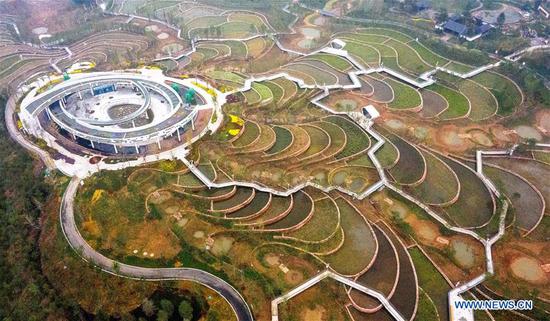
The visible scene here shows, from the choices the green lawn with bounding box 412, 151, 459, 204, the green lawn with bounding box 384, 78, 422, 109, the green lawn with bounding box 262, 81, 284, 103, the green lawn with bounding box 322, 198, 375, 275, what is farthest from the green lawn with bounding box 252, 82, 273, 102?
the green lawn with bounding box 412, 151, 459, 204

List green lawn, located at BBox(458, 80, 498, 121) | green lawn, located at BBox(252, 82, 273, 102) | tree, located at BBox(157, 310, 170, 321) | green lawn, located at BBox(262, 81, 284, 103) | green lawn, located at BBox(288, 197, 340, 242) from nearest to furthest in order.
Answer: tree, located at BBox(157, 310, 170, 321)
green lawn, located at BBox(288, 197, 340, 242)
green lawn, located at BBox(458, 80, 498, 121)
green lawn, located at BBox(252, 82, 273, 102)
green lawn, located at BBox(262, 81, 284, 103)

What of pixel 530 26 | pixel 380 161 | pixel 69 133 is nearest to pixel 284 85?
pixel 380 161

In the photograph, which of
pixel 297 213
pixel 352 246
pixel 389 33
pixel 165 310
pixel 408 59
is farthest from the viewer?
pixel 389 33

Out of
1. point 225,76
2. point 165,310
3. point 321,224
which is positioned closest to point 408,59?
point 225,76

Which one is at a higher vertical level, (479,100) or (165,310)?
(479,100)

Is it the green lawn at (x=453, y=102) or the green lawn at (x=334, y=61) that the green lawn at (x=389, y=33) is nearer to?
the green lawn at (x=334, y=61)

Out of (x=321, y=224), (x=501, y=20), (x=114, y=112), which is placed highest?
(x=501, y=20)

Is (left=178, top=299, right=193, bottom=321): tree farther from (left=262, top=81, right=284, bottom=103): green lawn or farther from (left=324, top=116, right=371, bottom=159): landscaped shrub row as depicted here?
(left=262, top=81, right=284, bottom=103): green lawn

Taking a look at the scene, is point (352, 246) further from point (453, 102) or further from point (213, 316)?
point (453, 102)
